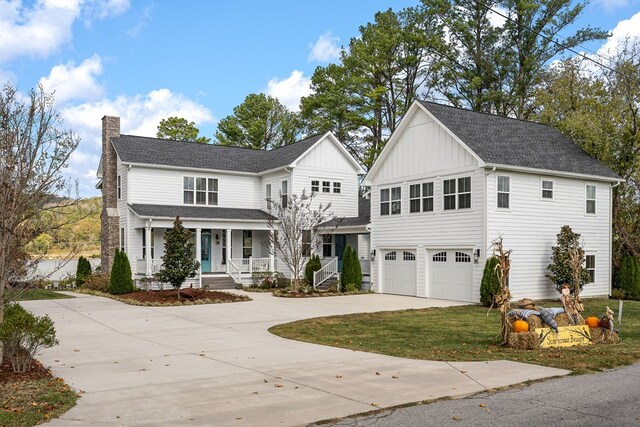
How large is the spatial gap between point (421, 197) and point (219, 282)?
11135 mm

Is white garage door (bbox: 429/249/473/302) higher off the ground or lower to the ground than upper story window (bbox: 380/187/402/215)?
lower

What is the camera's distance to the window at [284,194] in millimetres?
32062

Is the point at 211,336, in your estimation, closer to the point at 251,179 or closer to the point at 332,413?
the point at 332,413

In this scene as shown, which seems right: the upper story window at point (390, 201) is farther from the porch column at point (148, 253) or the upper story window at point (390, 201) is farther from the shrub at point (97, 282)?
the shrub at point (97, 282)

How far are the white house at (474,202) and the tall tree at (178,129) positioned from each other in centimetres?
2642

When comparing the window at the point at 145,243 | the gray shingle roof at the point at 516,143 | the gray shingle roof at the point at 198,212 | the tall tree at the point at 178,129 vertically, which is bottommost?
the window at the point at 145,243

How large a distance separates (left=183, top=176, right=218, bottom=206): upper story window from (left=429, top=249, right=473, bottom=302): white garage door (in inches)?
516

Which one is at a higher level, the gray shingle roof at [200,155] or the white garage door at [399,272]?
the gray shingle roof at [200,155]

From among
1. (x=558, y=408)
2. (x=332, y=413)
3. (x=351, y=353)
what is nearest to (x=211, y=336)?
(x=351, y=353)

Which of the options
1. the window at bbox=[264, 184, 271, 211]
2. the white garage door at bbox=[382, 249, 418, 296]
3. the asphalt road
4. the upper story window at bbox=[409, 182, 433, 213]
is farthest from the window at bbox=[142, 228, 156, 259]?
the asphalt road

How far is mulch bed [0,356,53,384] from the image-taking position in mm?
9016

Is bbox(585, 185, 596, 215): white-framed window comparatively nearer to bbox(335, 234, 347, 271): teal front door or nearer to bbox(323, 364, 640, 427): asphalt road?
bbox(335, 234, 347, 271): teal front door

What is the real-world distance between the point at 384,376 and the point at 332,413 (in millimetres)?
2311

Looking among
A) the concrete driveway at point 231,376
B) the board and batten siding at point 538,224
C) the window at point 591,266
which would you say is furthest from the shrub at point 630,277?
the concrete driveway at point 231,376
